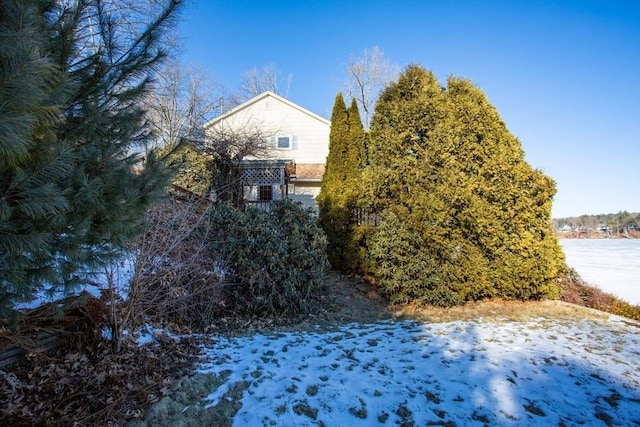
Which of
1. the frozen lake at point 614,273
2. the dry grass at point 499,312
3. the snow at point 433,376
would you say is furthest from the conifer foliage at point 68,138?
the frozen lake at point 614,273

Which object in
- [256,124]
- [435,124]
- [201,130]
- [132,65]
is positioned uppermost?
[256,124]

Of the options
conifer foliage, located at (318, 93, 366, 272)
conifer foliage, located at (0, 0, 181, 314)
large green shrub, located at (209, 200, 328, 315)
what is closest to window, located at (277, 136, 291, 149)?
conifer foliage, located at (318, 93, 366, 272)

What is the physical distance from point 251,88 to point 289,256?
73.5ft

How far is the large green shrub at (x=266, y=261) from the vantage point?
4871 millimetres

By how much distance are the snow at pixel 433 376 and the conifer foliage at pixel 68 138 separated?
1.64 metres

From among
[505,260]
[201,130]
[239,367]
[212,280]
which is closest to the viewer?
[239,367]

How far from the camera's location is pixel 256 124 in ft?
50.5

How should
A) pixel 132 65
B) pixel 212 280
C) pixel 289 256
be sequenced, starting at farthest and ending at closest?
pixel 289 256 → pixel 212 280 → pixel 132 65

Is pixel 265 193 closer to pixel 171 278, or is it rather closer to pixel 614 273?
pixel 171 278

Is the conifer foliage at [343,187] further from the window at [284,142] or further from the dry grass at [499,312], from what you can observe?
the window at [284,142]

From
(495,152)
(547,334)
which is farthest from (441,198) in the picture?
(547,334)

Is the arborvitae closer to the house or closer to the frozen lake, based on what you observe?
the frozen lake

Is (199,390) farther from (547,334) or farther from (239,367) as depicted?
(547,334)

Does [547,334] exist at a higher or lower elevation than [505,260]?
lower
